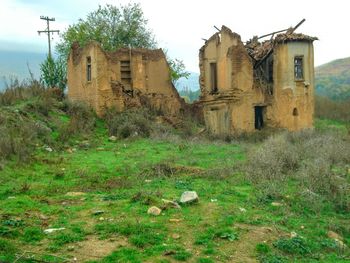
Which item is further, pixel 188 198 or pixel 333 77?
pixel 333 77

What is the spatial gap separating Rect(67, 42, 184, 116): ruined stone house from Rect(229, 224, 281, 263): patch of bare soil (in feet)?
60.7

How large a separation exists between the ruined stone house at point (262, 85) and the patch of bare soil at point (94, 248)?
1876 cm

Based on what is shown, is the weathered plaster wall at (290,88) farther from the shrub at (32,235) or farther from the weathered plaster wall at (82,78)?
the shrub at (32,235)

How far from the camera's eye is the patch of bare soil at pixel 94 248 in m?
7.55

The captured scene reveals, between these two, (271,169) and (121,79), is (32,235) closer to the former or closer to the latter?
(271,169)

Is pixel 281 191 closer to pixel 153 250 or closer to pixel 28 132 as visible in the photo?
pixel 153 250

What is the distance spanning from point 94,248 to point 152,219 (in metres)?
1.54

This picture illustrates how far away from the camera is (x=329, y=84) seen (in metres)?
89.4

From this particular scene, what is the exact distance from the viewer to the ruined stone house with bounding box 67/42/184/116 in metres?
26.4

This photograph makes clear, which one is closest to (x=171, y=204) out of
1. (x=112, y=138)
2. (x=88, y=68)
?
(x=112, y=138)

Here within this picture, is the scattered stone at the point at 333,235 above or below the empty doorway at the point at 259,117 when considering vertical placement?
below

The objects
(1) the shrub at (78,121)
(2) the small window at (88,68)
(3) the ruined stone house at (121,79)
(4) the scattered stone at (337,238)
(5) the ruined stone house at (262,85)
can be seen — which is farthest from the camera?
(2) the small window at (88,68)

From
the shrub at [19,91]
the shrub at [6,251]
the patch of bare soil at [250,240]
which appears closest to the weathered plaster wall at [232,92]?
the shrub at [19,91]

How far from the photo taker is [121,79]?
28828 mm
